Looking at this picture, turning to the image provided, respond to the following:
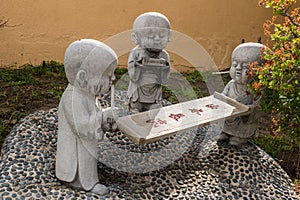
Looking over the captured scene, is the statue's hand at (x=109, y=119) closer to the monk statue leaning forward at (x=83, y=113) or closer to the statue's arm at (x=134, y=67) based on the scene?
the monk statue leaning forward at (x=83, y=113)

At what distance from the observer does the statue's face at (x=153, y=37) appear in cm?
467

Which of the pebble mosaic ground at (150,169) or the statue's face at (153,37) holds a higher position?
the statue's face at (153,37)

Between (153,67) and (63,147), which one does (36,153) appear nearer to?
(63,147)

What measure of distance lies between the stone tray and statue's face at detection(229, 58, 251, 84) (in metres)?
0.27

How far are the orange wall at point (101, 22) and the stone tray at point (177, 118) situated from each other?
11.2 ft

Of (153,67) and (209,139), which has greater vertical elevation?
(153,67)

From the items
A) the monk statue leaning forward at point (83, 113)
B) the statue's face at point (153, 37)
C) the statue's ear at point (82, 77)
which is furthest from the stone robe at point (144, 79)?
the statue's ear at point (82, 77)

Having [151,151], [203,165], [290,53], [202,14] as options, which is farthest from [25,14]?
[290,53]

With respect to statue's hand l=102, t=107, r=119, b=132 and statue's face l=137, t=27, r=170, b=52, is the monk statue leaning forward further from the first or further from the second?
statue's face l=137, t=27, r=170, b=52

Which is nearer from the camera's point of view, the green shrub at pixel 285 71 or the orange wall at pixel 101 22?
the green shrub at pixel 285 71

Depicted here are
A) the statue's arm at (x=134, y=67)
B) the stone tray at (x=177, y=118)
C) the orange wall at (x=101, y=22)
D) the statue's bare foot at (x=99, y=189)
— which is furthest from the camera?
the orange wall at (x=101, y=22)

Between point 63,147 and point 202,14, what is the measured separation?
16.5 ft

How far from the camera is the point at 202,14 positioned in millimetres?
8023

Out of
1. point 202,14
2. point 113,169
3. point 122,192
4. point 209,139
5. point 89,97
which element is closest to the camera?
point 89,97
